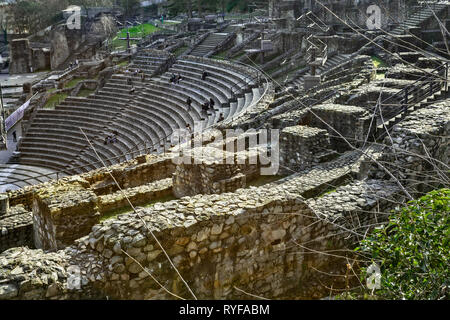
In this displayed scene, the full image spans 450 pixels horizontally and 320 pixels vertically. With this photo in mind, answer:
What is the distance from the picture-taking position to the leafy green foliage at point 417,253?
16.1ft

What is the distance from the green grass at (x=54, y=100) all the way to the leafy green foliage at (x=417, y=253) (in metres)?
30.5

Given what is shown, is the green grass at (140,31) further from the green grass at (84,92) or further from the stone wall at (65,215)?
the stone wall at (65,215)

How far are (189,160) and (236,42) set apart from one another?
30.6 meters

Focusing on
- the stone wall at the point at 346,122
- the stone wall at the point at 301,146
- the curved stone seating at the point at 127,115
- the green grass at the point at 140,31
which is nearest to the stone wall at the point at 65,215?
the stone wall at the point at 301,146

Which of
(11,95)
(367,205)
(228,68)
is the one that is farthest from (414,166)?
(11,95)

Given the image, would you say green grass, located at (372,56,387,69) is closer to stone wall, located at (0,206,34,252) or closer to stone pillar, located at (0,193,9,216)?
stone pillar, located at (0,193,9,216)

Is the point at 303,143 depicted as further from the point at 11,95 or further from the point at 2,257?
the point at 11,95

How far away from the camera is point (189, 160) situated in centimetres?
1070

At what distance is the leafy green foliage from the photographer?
4.91 metres

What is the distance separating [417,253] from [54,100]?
106 ft

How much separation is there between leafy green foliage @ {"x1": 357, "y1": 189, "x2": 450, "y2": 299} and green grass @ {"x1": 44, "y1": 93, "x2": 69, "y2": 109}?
30495 millimetres

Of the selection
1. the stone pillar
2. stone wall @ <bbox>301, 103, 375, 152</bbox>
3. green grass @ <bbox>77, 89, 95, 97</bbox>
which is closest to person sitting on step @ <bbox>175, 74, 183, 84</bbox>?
green grass @ <bbox>77, 89, 95, 97</bbox>

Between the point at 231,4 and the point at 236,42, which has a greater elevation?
the point at 231,4
